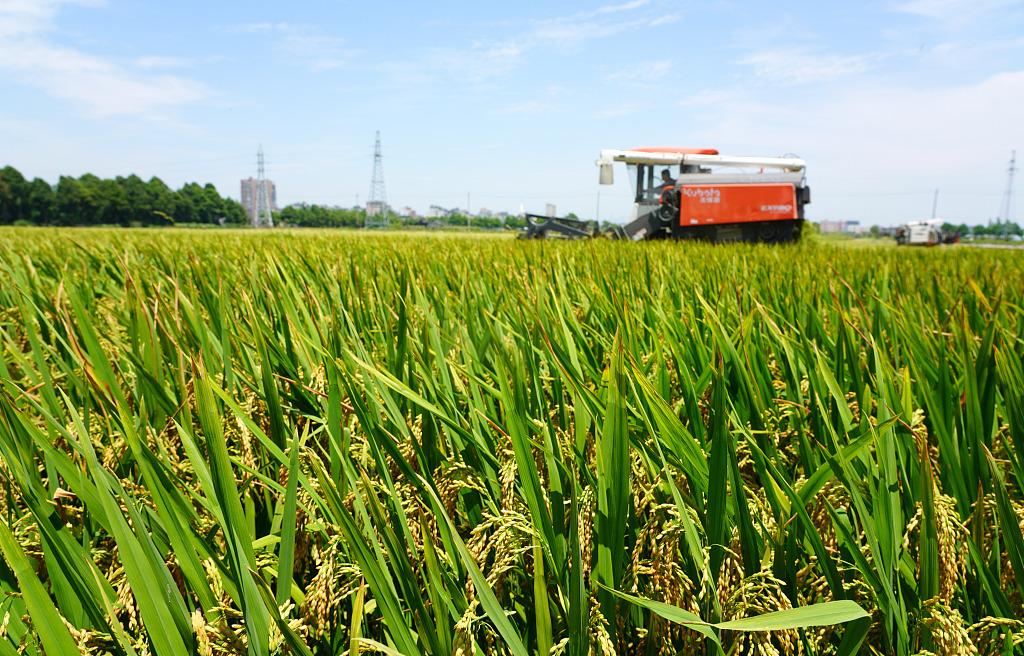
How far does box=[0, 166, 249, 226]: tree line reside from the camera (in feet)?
195

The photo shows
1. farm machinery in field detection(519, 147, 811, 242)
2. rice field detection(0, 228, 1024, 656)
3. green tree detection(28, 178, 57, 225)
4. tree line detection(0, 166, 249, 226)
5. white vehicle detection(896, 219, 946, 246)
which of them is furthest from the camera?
green tree detection(28, 178, 57, 225)

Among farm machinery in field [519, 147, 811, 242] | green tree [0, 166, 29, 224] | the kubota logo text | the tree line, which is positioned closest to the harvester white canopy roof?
farm machinery in field [519, 147, 811, 242]

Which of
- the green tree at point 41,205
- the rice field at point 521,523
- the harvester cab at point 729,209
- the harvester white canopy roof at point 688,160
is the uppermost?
the green tree at point 41,205

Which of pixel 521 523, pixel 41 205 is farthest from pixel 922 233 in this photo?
pixel 41 205

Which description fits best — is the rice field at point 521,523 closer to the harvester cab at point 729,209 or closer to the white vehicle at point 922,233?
the harvester cab at point 729,209

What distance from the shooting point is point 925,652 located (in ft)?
1.64

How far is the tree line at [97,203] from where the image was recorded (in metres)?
59.3

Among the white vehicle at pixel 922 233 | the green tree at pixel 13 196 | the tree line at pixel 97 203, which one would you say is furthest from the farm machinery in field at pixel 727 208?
the green tree at pixel 13 196

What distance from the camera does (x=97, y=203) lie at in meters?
58.8

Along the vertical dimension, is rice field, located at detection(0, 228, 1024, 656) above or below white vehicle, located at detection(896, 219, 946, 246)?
below

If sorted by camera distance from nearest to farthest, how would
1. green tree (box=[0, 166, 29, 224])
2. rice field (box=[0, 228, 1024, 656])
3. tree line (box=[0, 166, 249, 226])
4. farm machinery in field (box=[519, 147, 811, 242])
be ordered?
rice field (box=[0, 228, 1024, 656]) < farm machinery in field (box=[519, 147, 811, 242]) < tree line (box=[0, 166, 249, 226]) < green tree (box=[0, 166, 29, 224])

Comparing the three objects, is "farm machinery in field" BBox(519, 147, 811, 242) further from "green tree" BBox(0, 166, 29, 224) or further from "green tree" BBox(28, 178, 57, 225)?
"green tree" BBox(0, 166, 29, 224)

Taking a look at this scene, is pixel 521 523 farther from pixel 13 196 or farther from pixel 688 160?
pixel 13 196

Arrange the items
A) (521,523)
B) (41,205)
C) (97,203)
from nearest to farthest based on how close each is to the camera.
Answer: (521,523), (97,203), (41,205)
